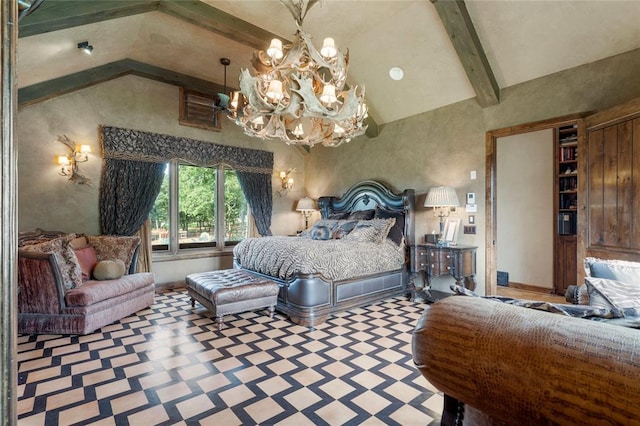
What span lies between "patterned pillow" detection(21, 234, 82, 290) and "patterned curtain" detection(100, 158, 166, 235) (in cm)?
127

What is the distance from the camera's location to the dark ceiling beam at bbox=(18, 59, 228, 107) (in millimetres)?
4020

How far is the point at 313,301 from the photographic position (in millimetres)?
3646

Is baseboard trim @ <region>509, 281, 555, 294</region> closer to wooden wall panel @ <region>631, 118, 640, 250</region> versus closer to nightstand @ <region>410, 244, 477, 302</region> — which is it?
nightstand @ <region>410, 244, 477, 302</region>

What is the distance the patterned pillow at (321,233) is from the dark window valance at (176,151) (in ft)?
6.12

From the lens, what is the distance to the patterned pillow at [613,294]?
1.57 meters

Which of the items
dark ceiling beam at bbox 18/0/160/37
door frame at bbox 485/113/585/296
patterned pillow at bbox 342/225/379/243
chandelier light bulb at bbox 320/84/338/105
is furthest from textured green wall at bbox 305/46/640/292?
dark ceiling beam at bbox 18/0/160/37

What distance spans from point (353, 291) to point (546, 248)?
345cm

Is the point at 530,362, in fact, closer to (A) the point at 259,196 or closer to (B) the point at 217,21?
(B) the point at 217,21

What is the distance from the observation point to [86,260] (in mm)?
3861

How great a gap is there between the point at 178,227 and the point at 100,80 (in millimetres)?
2465

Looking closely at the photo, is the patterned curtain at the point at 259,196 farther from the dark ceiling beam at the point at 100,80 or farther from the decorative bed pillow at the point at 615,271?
the decorative bed pillow at the point at 615,271

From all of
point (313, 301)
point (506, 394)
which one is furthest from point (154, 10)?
point (506, 394)

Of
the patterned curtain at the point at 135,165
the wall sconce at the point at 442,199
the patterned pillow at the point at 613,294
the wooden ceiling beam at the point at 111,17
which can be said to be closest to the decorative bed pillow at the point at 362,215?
the wall sconce at the point at 442,199

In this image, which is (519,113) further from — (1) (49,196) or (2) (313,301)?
(1) (49,196)
